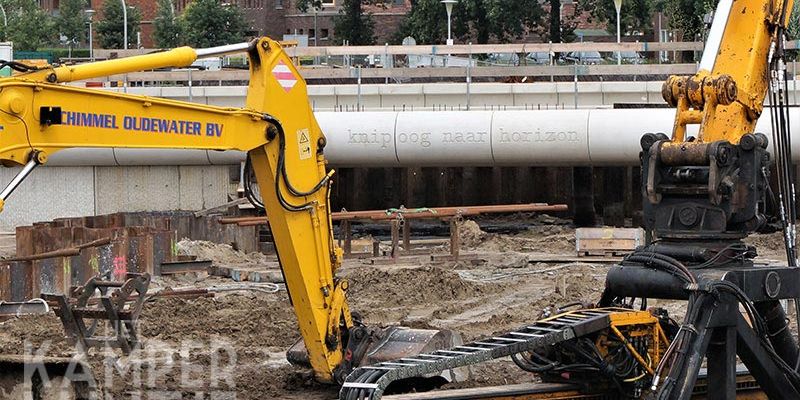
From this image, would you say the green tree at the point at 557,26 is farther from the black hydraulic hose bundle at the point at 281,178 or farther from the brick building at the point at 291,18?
the black hydraulic hose bundle at the point at 281,178

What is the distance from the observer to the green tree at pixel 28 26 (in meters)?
61.4

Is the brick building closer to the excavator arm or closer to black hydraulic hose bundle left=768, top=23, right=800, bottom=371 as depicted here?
the excavator arm

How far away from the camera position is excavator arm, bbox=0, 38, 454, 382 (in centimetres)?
1145

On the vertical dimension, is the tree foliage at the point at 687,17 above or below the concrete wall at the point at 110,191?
above

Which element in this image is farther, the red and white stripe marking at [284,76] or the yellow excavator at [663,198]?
the red and white stripe marking at [284,76]

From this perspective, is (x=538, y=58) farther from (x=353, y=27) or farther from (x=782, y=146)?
(x=782, y=146)

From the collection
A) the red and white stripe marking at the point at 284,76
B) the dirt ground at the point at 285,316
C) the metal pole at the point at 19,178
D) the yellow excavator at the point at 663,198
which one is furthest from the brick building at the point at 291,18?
the metal pole at the point at 19,178

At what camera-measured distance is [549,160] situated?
94.1ft

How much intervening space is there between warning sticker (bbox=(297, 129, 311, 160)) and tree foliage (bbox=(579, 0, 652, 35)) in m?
38.6

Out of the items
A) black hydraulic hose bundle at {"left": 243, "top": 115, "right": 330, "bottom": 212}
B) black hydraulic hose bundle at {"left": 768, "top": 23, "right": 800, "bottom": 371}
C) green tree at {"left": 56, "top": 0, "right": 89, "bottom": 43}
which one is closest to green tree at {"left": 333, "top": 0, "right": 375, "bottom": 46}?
green tree at {"left": 56, "top": 0, "right": 89, "bottom": 43}

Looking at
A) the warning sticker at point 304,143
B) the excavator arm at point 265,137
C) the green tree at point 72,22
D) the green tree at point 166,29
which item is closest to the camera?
the excavator arm at point 265,137

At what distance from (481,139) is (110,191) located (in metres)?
7.77

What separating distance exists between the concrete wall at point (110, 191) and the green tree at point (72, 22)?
37.2 metres

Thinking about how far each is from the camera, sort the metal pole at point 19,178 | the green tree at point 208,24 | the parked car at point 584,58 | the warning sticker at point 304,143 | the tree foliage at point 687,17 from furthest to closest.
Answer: the green tree at point 208,24, the tree foliage at point 687,17, the parked car at point 584,58, the warning sticker at point 304,143, the metal pole at point 19,178
